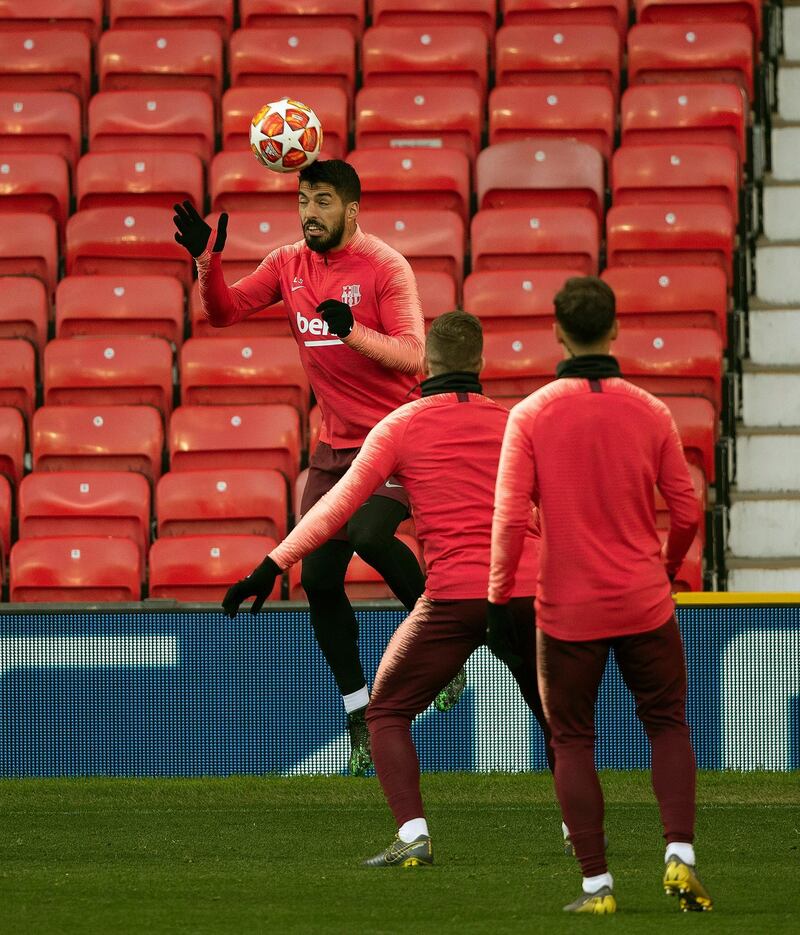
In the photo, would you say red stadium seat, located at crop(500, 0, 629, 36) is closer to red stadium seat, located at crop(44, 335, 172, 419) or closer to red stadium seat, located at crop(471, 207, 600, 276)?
red stadium seat, located at crop(471, 207, 600, 276)

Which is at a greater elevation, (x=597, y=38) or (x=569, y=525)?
(x=597, y=38)

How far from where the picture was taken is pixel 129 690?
7.30 m

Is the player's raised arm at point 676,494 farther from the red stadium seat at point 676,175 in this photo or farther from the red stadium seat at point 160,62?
the red stadium seat at point 160,62

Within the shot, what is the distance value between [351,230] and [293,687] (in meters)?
2.18

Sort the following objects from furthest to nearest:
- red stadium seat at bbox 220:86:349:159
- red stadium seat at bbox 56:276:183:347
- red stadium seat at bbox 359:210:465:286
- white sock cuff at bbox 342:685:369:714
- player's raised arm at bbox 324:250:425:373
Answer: red stadium seat at bbox 220:86:349:159, red stadium seat at bbox 359:210:465:286, red stadium seat at bbox 56:276:183:347, white sock cuff at bbox 342:685:369:714, player's raised arm at bbox 324:250:425:373

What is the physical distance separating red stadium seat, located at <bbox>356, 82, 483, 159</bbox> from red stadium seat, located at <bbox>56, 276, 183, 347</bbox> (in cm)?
172

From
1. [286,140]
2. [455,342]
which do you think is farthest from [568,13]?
[455,342]

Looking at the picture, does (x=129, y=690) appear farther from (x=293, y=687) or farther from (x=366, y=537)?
(x=366, y=537)

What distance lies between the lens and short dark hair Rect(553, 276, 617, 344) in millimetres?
4152

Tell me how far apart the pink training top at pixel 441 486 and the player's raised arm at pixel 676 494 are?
0.56 meters

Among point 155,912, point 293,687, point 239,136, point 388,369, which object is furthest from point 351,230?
point 239,136

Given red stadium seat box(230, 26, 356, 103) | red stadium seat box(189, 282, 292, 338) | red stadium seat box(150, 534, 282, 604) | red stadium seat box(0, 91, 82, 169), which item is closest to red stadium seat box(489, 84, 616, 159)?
red stadium seat box(230, 26, 356, 103)

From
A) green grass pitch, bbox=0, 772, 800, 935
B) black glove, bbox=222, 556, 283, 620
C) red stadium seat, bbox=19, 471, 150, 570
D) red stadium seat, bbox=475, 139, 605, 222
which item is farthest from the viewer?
red stadium seat, bbox=475, 139, 605, 222

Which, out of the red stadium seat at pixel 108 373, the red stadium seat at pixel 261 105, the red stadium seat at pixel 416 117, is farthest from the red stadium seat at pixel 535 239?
the red stadium seat at pixel 108 373
